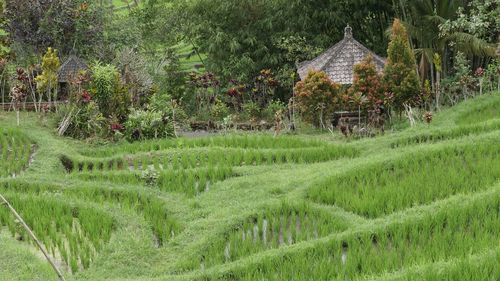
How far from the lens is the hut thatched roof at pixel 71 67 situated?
15.1m

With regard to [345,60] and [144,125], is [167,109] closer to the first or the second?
[144,125]

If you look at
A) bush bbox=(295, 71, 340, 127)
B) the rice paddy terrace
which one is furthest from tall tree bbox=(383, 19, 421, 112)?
the rice paddy terrace

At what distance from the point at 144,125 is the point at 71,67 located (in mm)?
4191

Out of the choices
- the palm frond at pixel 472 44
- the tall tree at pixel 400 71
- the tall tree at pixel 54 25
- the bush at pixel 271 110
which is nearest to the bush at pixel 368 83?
the tall tree at pixel 400 71

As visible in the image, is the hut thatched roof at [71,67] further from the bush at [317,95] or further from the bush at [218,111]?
the bush at [317,95]


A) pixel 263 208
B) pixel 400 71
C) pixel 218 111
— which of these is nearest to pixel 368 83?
pixel 400 71

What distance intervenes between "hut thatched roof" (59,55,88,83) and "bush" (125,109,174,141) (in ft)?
12.1

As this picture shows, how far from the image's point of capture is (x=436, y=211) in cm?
652

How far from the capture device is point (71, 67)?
15.3 m

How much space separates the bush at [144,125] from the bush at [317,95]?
2.51 metres

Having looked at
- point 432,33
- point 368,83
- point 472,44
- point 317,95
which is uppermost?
point 432,33

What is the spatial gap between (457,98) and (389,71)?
7.34 ft

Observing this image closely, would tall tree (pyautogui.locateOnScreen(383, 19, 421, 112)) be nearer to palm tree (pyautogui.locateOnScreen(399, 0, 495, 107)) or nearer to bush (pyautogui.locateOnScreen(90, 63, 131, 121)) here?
palm tree (pyautogui.locateOnScreen(399, 0, 495, 107))

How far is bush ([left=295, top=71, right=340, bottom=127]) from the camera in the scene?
12039 mm
